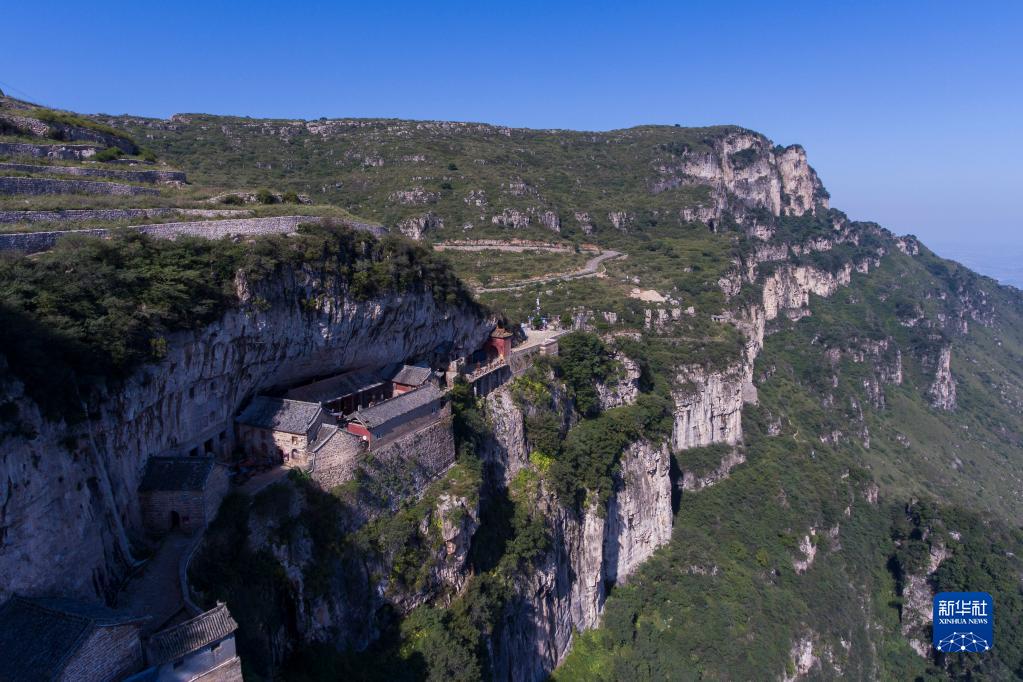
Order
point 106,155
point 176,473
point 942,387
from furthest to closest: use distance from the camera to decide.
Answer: point 942,387
point 106,155
point 176,473

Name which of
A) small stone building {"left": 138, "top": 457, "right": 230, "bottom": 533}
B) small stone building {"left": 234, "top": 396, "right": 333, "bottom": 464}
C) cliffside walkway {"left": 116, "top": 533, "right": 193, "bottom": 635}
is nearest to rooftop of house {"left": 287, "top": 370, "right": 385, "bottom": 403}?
small stone building {"left": 234, "top": 396, "right": 333, "bottom": 464}

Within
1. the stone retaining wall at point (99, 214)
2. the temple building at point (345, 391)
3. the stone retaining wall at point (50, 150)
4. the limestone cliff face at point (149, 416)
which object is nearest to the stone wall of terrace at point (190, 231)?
the stone retaining wall at point (99, 214)

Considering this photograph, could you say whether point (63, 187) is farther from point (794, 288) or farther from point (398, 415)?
point (794, 288)

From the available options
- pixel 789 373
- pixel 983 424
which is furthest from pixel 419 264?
pixel 983 424

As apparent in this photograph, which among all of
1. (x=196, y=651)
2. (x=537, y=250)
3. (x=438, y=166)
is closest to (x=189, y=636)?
(x=196, y=651)

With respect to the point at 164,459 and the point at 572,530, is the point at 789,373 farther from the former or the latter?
the point at 164,459
